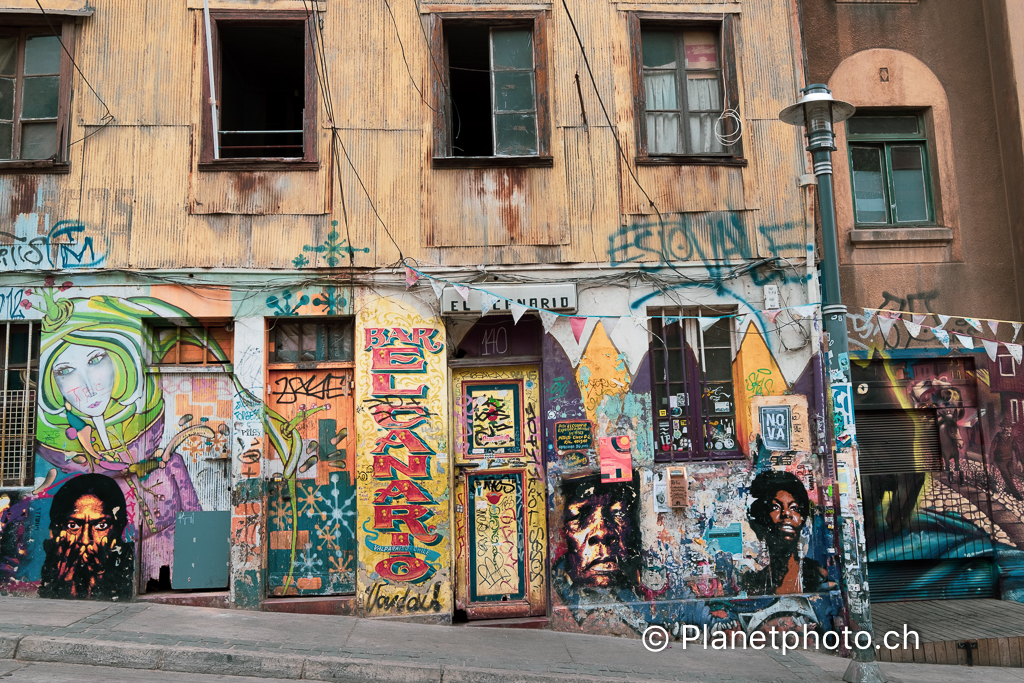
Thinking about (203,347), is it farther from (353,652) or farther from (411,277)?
(353,652)

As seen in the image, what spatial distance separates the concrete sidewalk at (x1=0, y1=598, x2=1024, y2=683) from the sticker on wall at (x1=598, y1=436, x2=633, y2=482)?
1.57 m

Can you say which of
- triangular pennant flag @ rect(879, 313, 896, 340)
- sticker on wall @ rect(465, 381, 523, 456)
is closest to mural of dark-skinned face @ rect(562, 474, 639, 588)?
sticker on wall @ rect(465, 381, 523, 456)

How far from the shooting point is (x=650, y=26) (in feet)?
27.0

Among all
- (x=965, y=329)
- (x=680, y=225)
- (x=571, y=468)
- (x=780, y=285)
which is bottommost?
(x=571, y=468)

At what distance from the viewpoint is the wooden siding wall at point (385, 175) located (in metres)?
7.54

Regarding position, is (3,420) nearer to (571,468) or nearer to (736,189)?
(571,468)

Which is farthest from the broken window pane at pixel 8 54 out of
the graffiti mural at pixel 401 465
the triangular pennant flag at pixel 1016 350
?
the triangular pennant flag at pixel 1016 350

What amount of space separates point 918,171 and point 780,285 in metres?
2.46

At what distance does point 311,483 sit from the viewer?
7473 mm

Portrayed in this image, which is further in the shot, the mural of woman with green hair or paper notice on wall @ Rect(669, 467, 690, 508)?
paper notice on wall @ Rect(669, 467, 690, 508)

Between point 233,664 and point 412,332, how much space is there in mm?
3380

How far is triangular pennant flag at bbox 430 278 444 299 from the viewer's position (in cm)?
752

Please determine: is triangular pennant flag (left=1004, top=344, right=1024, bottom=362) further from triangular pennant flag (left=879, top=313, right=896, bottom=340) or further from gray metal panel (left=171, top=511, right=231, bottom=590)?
gray metal panel (left=171, top=511, right=231, bottom=590)

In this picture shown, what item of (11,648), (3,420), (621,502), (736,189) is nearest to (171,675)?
(11,648)
